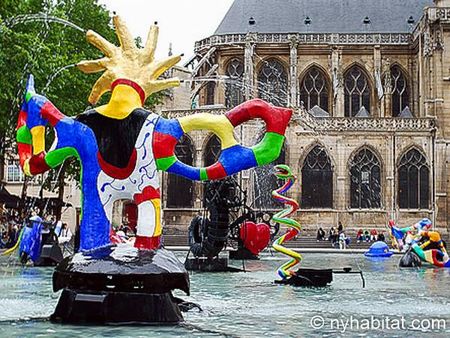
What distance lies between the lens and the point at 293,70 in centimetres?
5106

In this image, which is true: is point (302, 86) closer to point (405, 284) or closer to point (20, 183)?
point (20, 183)

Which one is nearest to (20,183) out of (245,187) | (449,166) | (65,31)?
(245,187)

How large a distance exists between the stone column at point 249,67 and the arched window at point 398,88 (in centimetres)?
975

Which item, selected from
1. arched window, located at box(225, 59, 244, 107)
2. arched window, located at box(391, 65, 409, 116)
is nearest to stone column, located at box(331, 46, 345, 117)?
arched window, located at box(391, 65, 409, 116)

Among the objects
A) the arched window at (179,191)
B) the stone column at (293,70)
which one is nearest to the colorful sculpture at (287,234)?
the arched window at (179,191)

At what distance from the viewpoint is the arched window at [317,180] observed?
44.2m

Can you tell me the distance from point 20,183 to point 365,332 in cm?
4629

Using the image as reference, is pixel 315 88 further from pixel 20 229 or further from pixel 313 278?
pixel 313 278

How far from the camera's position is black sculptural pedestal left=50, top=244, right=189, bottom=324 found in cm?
806

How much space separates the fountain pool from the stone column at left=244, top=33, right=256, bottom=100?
34867 millimetres

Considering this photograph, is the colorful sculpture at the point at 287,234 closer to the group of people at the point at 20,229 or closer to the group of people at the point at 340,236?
the group of people at the point at 20,229

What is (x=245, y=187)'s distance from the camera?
42531 mm

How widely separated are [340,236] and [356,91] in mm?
17243

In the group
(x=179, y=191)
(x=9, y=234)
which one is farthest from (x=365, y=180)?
(x=9, y=234)
